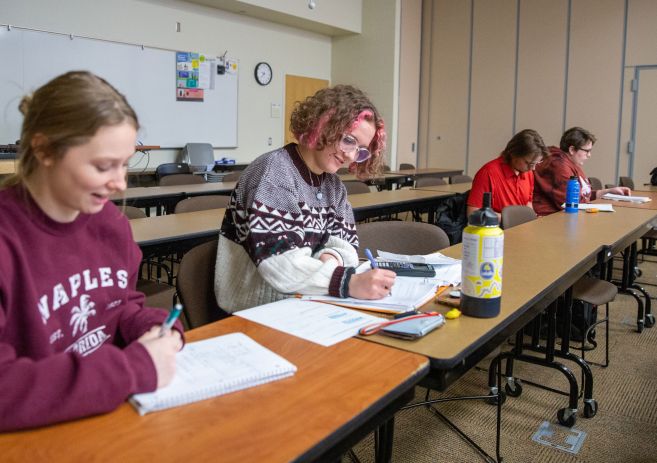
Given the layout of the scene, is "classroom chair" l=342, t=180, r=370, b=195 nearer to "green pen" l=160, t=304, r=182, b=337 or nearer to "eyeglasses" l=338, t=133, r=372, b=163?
"eyeglasses" l=338, t=133, r=372, b=163

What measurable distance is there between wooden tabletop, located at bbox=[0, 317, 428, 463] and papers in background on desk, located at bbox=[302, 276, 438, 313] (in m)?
0.32

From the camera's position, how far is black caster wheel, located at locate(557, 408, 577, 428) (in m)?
2.30

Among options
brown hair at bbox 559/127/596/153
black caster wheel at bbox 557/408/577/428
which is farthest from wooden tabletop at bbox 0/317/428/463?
brown hair at bbox 559/127/596/153

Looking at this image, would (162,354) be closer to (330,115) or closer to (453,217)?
(330,115)

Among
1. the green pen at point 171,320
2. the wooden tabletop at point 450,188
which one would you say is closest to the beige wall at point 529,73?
the wooden tabletop at point 450,188

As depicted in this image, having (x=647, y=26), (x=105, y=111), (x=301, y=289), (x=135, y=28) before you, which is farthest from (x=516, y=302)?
(x=647, y=26)

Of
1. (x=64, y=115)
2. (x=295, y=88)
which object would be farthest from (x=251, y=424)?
(x=295, y=88)

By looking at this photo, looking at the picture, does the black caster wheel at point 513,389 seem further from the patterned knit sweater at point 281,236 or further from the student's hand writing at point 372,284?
the student's hand writing at point 372,284

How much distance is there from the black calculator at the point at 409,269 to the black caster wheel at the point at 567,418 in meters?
1.07

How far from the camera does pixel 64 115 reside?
35.0 inches

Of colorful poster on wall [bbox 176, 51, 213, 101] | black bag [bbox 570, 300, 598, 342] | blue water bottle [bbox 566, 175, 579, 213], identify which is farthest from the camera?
colorful poster on wall [bbox 176, 51, 213, 101]

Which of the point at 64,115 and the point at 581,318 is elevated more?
the point at 64,115

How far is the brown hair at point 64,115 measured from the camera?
0.89 metres

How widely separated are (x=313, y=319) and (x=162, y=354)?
465mm
